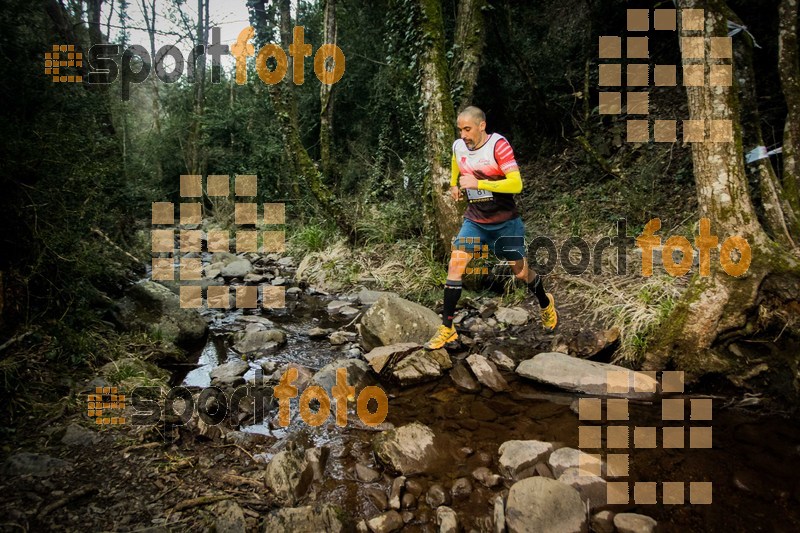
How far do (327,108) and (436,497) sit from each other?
33.0 feet

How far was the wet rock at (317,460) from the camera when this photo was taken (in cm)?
246

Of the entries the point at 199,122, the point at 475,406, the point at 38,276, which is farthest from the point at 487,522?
the point at 199,122

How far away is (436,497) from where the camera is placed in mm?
2303

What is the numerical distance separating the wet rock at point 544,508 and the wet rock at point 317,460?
1118 mm

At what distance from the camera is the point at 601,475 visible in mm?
2379

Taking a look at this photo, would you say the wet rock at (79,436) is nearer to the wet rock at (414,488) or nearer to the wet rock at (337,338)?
the wet rock at (414,488)

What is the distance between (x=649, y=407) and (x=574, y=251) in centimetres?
307

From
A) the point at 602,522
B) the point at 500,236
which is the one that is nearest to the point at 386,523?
the point at 602,522

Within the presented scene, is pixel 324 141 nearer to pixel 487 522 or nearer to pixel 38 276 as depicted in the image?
pixel 38 276

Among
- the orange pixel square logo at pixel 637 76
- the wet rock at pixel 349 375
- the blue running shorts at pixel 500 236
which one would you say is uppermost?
the orange pixel square logo at pixel 637 76

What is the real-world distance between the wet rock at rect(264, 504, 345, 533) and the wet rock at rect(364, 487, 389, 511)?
0.93ft

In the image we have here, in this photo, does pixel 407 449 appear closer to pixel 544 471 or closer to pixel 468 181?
pixel 544 471

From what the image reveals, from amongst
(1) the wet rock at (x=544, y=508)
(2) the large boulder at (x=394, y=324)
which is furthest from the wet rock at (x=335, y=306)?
(1) the wet rock at (x=544, y=508)

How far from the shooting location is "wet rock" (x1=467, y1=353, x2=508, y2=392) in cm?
351
